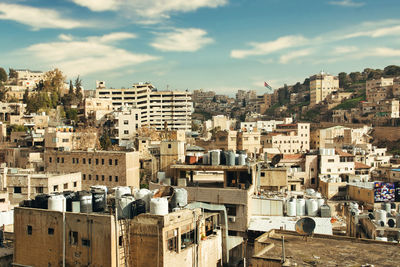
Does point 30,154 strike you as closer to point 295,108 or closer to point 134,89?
point 134,89

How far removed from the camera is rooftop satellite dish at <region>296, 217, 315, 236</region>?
16172 mm

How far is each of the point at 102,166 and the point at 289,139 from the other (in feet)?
126

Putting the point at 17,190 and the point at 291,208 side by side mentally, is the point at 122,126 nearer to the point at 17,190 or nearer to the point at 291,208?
the point at 17,190

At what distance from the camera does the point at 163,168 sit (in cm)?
2392

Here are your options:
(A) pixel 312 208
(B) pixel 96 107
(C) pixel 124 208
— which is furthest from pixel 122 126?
(C) pixel 124 208

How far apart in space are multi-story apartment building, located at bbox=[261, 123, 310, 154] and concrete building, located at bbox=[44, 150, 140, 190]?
1245 inches

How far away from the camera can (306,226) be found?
16297 mm

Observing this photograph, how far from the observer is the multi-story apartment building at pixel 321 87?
118938 mm

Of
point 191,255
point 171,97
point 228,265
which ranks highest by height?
point 171,97

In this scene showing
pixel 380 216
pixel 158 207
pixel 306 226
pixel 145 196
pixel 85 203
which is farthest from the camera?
pixel 380 216

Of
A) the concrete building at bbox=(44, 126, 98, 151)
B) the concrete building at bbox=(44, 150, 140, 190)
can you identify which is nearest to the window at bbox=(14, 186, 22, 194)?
the concrete building at bbox=(44, 150, 140, 190)

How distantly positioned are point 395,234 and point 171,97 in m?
70.1

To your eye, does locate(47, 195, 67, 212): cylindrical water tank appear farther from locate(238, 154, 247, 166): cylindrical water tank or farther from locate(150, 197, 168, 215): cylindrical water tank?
locate(238, 154, 247, 166): cylindrical water tank

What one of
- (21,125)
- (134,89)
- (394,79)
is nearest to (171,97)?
(134,89)
